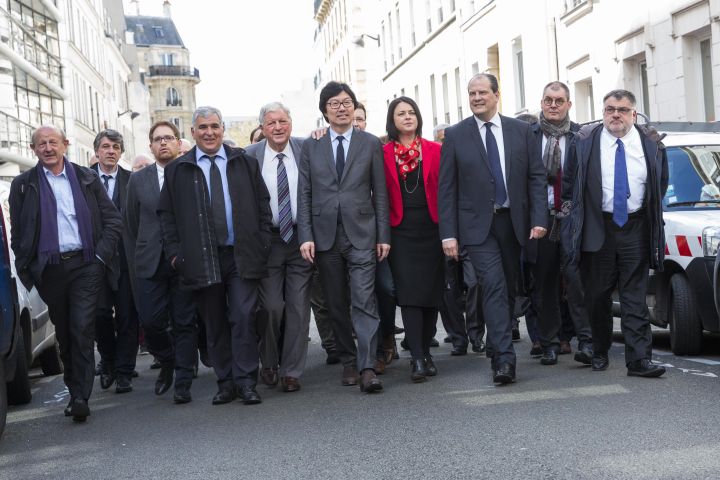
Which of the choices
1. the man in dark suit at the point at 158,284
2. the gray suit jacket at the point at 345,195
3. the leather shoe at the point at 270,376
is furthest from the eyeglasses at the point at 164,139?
the leather shoe at the point at 270,376

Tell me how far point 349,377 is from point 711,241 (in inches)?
116

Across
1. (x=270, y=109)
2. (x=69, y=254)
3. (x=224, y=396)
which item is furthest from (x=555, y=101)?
(x=69, y=254)

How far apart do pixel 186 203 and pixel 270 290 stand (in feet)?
3.09

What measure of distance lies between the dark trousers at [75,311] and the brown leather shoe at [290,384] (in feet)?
4.64

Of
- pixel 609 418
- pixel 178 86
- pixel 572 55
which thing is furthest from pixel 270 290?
pixel 178 86

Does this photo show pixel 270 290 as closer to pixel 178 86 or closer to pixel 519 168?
pixel 519 168

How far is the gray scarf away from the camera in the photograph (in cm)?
919

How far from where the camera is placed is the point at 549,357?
9.09 meters

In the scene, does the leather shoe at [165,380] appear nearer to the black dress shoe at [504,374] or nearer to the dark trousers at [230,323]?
the dark trousers at [230,323]

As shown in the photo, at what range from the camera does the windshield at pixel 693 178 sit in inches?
389

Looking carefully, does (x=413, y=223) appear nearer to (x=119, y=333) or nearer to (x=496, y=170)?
(x=496, y=170)

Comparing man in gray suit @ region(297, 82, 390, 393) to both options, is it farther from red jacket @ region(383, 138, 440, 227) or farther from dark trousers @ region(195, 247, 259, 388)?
dark trousers @ region(195, 247, 259, 388)

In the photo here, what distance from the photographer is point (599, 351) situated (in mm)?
8648

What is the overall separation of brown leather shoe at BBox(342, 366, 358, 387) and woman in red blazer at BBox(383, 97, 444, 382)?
18.5 inches
